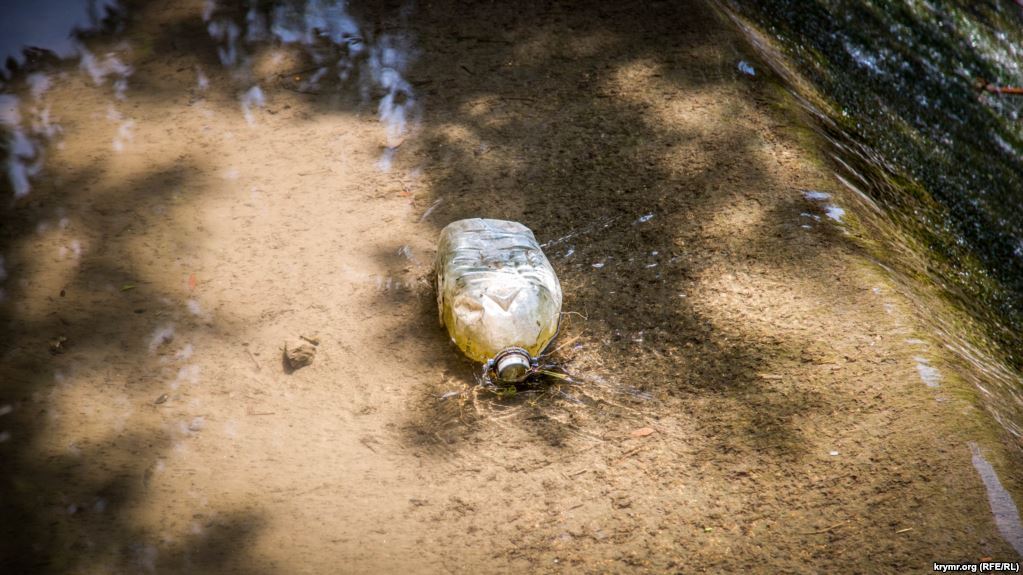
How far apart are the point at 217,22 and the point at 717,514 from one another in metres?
4.15

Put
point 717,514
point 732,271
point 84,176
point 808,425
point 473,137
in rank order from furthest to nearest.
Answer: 1. point 473,137
2. point 84,176
3. point 732,271
4. point 808,425
5. point 717,514

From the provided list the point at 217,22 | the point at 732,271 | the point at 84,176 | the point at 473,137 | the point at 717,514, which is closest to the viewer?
the point at 717,514

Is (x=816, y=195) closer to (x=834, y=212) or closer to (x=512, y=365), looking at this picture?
(x=834, y=212)

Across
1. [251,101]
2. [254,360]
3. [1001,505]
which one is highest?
[251,101]

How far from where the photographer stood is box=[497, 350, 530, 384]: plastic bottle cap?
2713 millimetres

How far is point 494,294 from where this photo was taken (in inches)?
109

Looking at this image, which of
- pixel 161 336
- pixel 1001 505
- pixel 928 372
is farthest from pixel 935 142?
pixel 161 336

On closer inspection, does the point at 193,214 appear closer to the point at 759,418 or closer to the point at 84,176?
the point at 84,176

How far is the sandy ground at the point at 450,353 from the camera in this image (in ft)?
7.72

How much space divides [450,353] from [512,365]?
1.16ft

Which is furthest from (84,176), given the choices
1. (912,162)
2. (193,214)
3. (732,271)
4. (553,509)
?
(912,162)

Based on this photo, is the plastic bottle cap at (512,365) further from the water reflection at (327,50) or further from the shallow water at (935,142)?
the water reflection at (327,50)

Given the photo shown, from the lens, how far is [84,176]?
3.56 meters

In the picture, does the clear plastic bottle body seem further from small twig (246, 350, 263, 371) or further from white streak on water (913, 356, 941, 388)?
white streak on water (913, 356, 941, 388)
